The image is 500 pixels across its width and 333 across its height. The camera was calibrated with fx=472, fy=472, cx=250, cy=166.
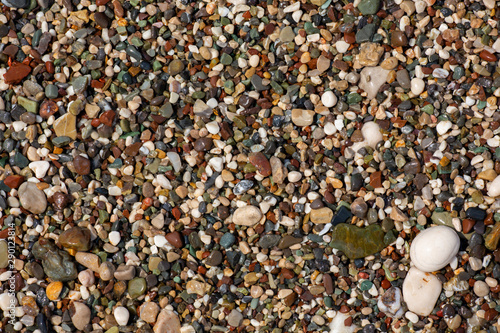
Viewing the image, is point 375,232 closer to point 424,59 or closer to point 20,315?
point 424,59

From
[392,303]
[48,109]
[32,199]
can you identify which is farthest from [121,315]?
[392,303]

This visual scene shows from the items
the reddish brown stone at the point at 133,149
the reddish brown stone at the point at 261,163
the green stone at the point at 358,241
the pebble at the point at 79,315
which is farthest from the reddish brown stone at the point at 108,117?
the green stone at the point at 358,241

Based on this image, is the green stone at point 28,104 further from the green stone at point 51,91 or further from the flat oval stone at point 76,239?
the flat oval stone at point 76,239

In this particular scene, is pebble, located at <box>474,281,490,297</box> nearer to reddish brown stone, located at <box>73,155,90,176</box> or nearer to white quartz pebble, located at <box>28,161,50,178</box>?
reddish brown stone, located at <box>73,155,90,176</box>

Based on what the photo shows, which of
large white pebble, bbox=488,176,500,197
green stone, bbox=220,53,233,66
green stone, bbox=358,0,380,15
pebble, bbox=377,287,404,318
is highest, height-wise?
green stone, bbox=358,0,380,15

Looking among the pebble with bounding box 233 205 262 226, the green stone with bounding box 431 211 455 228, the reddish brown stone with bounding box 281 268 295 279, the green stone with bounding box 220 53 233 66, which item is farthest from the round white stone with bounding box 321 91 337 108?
the reddish brown stone with bounding box 281 268 295 279

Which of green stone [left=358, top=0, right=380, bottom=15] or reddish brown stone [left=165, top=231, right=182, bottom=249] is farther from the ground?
green stone [left=358, top=0, right=380, bottom=15]

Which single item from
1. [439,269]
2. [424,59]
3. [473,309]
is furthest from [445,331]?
[424,59]

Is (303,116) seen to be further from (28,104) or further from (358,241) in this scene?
(28,104)
